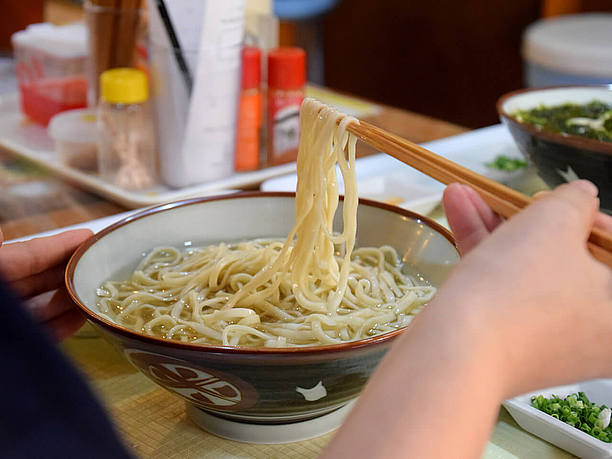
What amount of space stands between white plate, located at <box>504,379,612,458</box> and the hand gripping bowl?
166 millimetres

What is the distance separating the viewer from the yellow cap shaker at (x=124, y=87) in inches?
53.8

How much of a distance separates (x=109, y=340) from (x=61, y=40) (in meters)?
1.26

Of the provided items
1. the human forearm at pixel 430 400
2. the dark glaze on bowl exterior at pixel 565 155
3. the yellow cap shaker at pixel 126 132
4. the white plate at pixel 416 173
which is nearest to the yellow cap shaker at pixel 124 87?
the yellow cap shaker at pixel 126 132

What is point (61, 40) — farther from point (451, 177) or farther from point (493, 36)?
point (493, 36)

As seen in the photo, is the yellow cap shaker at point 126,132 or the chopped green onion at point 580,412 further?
the yellow cap shaker at point 126,132

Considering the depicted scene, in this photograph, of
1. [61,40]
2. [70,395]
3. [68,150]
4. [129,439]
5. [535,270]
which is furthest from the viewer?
[61,40]

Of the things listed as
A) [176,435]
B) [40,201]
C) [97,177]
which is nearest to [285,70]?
[97,177]

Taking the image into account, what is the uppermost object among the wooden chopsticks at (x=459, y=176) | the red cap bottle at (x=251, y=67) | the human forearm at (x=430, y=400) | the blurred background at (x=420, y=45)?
the wooden chopsticks at (x=459, y=176)

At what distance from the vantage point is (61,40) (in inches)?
68.9

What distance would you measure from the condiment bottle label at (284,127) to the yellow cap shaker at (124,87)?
0.25 meters

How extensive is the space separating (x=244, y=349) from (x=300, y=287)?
0.22m

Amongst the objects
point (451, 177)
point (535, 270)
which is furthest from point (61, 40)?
point (535, 270)

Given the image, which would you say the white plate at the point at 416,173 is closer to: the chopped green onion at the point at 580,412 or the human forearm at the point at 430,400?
the chopped green onion at the point at 580,412

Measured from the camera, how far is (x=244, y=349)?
60 cm
